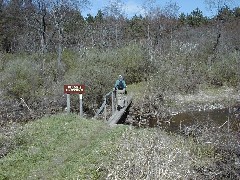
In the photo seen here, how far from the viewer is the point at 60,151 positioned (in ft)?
42.4

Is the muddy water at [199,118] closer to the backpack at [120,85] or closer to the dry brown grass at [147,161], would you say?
the backpack at [120,85]

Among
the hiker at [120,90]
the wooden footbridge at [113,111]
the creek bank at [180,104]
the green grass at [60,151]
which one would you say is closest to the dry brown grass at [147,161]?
the green grass at [60,151]

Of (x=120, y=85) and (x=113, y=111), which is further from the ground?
(x=120, y=85)

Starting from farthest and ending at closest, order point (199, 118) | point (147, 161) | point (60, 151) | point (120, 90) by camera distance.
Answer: point (199, 118) → point (120, 90) → point (60, 151) → point (147, 161)

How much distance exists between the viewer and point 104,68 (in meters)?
28.9

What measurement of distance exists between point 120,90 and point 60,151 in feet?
32.5

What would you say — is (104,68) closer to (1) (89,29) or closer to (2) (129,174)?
(2) (129,174)

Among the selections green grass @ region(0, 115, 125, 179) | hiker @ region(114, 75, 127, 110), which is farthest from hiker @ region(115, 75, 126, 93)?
green grass @ region(0, 115, 125, 179)

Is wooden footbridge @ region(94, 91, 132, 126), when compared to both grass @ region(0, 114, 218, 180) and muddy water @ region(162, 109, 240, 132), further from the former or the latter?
grass @ region(0, 114, 218, 180)

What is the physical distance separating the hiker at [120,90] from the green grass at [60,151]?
5.65m

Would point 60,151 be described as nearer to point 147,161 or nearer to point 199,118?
point 147,161

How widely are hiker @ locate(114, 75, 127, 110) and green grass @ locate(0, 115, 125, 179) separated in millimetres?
5652

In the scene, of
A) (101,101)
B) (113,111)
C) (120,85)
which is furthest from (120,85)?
(101,101)

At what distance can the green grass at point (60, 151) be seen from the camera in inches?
431
